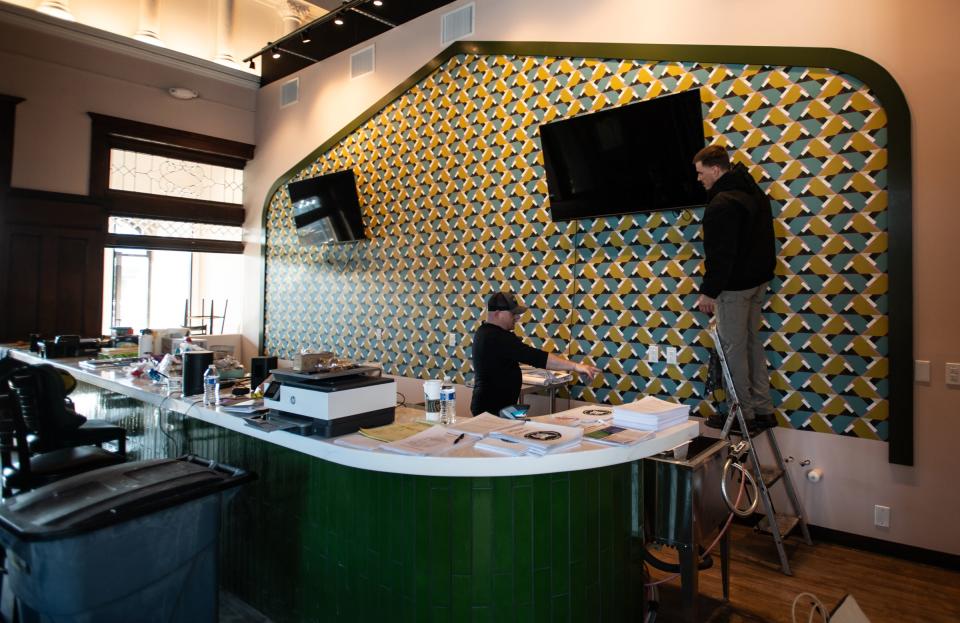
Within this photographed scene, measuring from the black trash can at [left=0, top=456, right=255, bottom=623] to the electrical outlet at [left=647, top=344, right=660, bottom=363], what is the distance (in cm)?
300

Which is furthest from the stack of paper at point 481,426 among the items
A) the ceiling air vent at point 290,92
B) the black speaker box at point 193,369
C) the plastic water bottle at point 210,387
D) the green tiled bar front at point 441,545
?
the ceiling air vent at point 290,92

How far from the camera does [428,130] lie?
228 inches

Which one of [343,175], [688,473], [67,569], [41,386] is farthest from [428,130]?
[67,569]

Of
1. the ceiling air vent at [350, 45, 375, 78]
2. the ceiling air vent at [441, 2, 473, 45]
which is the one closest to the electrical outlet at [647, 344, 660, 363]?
the ceiling air vent at [441, 2, 473, 45]

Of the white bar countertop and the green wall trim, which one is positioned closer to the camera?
the white bar countertop

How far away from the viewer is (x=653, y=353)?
13.7ft

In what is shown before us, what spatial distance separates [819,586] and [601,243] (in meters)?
2.63

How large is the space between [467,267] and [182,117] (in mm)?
5202

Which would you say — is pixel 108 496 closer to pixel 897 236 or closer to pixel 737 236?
pixel 737 236

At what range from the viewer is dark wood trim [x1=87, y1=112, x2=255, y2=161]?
7152 millimetres

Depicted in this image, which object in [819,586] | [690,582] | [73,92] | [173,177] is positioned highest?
[73,92]

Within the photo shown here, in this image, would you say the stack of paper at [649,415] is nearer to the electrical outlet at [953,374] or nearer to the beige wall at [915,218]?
the beige wall at [915,218]

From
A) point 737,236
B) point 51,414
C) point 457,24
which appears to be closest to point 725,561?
point 737,236

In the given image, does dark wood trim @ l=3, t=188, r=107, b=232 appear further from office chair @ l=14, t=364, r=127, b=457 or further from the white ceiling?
office chair @ l=14, t=364, r=127, b=457
